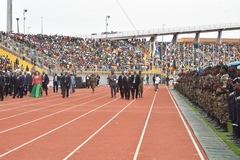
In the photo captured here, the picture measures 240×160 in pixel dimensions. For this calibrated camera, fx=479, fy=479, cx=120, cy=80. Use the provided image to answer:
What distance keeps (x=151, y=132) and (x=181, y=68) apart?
2001 inches

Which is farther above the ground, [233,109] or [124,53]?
[124,53]

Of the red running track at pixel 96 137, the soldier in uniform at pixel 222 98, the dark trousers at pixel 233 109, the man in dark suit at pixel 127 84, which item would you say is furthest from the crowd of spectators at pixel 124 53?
the dark trousers at pixel 233 109

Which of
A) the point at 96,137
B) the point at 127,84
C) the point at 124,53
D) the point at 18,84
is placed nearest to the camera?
the point at 96,137

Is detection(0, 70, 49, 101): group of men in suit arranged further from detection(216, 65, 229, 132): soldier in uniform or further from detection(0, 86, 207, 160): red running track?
detection(216, 65, 229, 132): soldier in uniform

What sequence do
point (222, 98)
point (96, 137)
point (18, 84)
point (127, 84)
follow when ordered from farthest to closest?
1. point (127, 84)
2. point (18, 84)
3. point (222, 98)
4. point (96, 137)

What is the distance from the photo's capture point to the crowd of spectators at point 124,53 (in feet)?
189

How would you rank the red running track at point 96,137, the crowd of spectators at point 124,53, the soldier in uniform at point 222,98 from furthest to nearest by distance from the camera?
the crowd of spectators at point 124,53 < the soldier in uniform at point 222,98 < the red running track at point 96,137

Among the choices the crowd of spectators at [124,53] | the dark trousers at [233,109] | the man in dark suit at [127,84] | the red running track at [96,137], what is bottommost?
the red running track at [96,137]

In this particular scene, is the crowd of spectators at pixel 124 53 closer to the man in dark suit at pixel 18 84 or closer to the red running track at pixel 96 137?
the man in dark suit at pixel 18 84

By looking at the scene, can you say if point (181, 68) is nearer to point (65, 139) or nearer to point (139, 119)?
point (139, 119)

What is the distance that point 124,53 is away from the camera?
220 ft

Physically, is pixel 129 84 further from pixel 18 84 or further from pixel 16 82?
pixel 16 82

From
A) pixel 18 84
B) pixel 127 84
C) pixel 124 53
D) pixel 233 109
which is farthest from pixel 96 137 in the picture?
pixel 124 53

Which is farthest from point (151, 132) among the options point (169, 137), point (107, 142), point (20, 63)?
point (20, 63)
